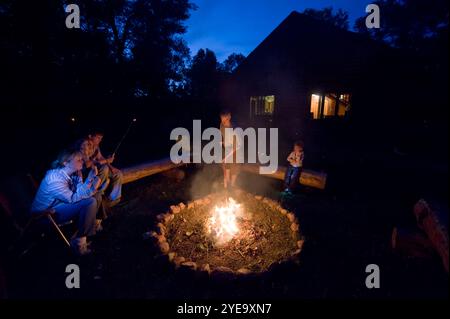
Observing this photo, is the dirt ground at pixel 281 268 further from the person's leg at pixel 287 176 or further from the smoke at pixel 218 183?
the smoke at pixel 218 183

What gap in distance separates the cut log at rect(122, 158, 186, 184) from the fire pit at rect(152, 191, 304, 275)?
6.23 ft

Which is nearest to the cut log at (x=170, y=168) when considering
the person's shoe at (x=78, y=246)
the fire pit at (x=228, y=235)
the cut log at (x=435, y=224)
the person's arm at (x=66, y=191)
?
the fire pit at (x=228, y=235)

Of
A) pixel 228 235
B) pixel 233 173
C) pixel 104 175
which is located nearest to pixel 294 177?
pixel 233 173

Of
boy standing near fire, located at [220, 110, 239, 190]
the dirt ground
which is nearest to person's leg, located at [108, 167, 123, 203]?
the dirt ground

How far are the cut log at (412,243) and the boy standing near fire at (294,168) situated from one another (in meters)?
2.38

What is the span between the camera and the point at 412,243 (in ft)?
11.4

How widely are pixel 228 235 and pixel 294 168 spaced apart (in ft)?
8.59

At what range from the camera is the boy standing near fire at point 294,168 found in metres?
5.62

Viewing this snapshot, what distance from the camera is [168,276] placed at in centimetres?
317

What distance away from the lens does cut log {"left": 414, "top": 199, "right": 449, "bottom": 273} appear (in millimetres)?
2787

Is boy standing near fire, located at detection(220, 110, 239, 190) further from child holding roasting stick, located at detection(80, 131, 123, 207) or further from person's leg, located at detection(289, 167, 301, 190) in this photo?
child holding roasting stick, located at detection(80, 131, 123, 207)

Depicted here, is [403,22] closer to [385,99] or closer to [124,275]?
[385,99]

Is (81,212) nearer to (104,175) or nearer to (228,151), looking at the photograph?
(104,175)
